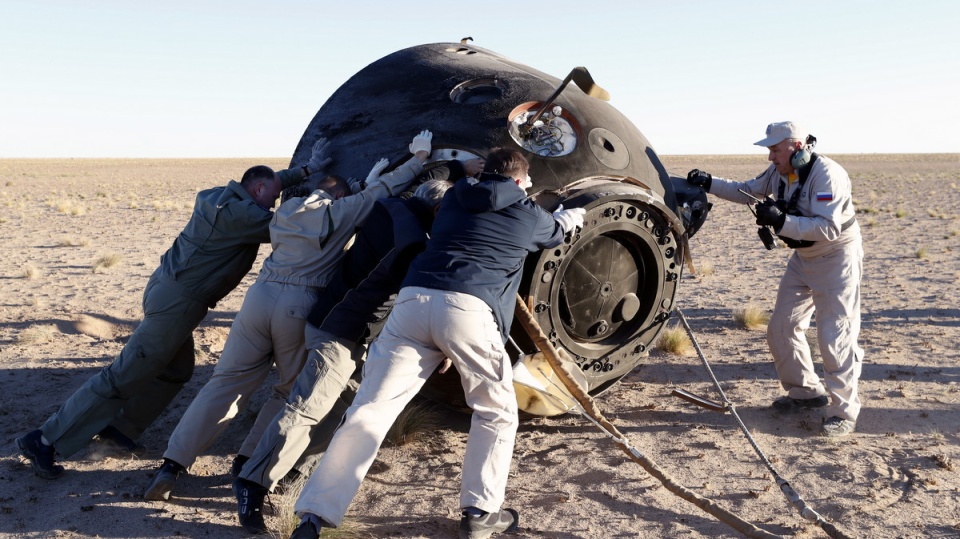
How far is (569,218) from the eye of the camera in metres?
4.51

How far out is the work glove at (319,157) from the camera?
5684 mm

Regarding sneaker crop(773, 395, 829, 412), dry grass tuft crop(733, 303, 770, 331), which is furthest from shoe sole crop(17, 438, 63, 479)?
dry grass tuft crop(733, 303, 770, 331)

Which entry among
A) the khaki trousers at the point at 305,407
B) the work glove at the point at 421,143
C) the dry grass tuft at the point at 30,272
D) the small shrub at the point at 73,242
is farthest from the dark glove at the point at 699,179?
the small shrub at the point at 73,242

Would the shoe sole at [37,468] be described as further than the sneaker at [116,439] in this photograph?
No

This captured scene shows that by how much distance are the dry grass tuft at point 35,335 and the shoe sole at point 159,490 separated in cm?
383

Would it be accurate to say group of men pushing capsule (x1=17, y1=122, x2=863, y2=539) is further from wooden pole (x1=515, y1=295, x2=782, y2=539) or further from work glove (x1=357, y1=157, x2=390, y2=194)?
wooden pole (x1=515, y1=295, x2=782, y2=539)

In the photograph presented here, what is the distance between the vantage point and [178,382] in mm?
5484

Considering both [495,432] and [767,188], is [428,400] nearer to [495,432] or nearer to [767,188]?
[495,432]

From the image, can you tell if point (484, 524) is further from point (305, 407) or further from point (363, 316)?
point (363, 316)

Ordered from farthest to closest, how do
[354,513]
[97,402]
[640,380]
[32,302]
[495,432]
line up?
[32,302]
[640,380]
[97,402]
[354,513]
[495,432]

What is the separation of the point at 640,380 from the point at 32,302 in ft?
23.0

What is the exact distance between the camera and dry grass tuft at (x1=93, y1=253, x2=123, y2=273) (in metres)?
11.7

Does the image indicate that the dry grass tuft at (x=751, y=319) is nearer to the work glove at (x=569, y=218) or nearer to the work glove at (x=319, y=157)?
the work glove at (x=569, y=218)

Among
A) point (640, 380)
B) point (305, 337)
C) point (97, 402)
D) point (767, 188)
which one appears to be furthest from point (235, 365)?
point (767, 188)
